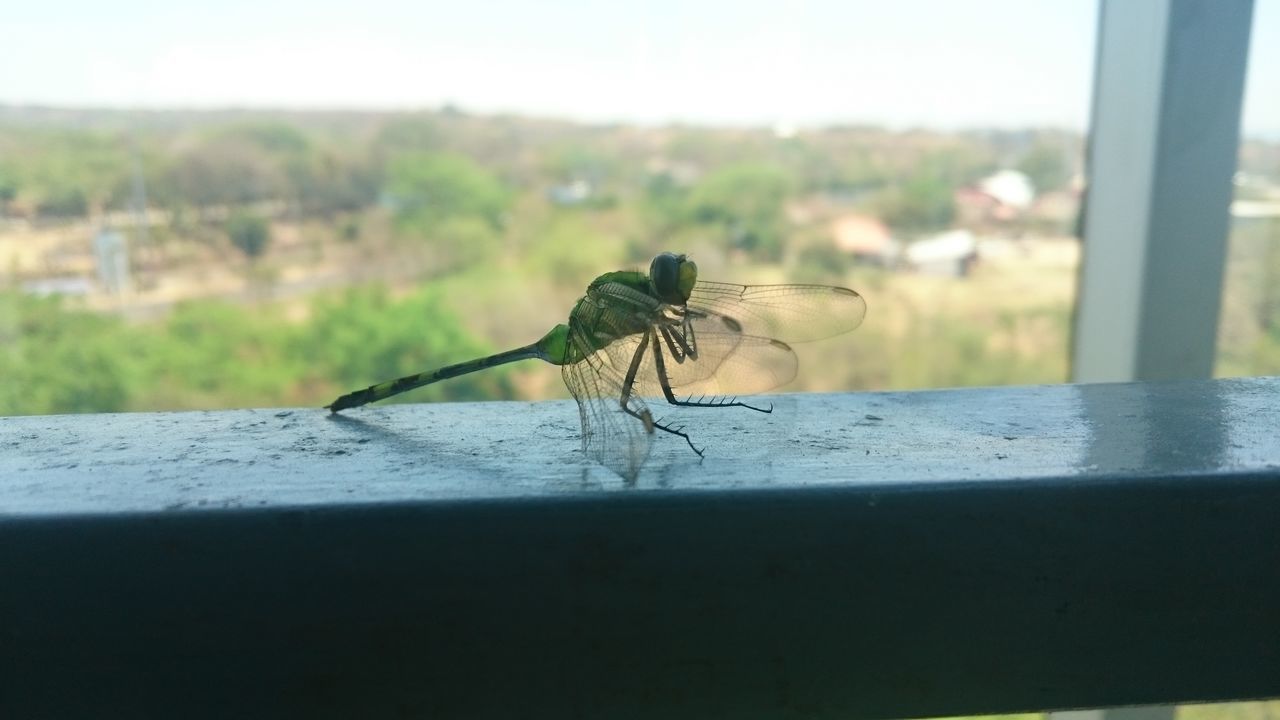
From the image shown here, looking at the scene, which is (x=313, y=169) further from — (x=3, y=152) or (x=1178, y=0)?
(x=1178, y=0)

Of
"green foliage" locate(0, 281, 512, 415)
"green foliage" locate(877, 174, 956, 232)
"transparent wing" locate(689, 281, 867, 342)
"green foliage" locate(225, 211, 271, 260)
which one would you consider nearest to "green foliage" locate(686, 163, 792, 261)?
"green foliage" locate(877, 174, 956, 232)

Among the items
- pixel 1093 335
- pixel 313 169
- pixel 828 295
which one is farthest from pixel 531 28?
pixel 828 295

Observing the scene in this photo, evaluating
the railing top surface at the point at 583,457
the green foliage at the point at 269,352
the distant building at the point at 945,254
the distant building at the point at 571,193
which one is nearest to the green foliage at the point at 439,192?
the distant building at the point at 571,193

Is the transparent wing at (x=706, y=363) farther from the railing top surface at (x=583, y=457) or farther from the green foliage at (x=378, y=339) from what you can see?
the green foliage at (x=378, y=339)

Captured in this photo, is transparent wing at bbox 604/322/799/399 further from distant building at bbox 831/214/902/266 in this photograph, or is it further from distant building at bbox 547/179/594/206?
distant building at bbox 547/179/594/206

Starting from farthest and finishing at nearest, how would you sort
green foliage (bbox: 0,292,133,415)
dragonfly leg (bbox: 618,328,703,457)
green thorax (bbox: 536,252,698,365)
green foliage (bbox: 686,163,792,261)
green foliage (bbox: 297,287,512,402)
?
green foliage (bbox: 297,287,512,402), green foliage (bbox: 686,163,792,261), green foliage (bbox: 0,292,133,415), green thorax (bbox: 536,252,698,365), dragonfly leg (bbox: 618,328,703,457)

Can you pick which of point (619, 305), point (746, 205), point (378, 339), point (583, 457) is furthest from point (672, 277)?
point (378, 339)
